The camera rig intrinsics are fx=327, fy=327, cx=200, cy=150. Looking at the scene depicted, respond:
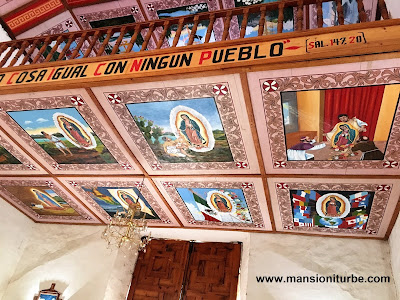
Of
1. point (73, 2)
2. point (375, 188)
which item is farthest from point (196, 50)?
point (73, 2)

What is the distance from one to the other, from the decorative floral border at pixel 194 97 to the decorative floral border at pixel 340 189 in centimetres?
87

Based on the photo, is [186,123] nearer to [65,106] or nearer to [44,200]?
[65,106]

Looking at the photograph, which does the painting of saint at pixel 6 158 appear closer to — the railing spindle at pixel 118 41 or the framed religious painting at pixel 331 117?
the railing spindle at pixel 118 41

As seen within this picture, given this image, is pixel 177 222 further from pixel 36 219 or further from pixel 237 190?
pixel 36 219

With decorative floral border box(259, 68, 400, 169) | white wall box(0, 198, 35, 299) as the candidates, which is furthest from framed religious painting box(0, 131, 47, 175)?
decorative floral border box(259, 68, 400, 169)

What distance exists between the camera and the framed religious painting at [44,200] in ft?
21.1

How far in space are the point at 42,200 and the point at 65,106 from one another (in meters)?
3.43

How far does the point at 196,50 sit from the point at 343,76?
5.22 feet

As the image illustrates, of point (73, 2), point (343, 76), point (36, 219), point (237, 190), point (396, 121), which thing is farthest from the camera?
point (36, 219)

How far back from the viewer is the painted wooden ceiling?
12.1 ft

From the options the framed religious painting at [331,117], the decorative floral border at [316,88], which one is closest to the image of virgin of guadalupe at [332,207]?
the framed religious painting at [331,117]

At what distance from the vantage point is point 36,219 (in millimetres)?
7902

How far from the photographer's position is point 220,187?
213 inches

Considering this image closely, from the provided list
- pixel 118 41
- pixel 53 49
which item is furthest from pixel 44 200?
pixel 118 41
